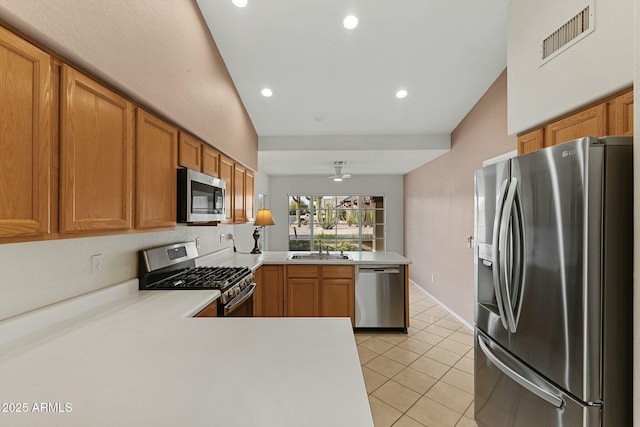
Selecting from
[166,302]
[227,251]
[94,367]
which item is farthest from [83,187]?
[227,251]

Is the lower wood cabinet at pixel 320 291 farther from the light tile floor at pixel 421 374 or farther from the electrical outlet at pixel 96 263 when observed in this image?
the electrical outlet at pixel 96 263

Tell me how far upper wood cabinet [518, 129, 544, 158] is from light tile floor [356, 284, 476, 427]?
1.87 m

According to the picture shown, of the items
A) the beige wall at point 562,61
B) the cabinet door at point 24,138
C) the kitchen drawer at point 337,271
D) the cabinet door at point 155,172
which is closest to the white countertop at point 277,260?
the kitchen drawer at point 337,271

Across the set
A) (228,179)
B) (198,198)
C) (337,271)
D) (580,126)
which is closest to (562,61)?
(580,126)

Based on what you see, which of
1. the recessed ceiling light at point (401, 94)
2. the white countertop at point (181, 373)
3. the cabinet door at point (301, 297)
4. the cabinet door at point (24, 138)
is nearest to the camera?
the white countertop at point (181, 373)

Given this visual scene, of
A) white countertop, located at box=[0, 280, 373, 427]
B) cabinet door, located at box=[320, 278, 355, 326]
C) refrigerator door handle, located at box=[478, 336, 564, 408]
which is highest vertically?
white countertop, located at box=[0, 280, 373, 427]

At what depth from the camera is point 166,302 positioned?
176cm

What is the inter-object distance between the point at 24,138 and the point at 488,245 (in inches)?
84.8

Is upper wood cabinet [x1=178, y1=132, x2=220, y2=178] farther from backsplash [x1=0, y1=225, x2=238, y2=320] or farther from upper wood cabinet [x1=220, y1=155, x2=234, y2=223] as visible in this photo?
backsplash [x1=0, y1=225, x2=238, y2=320]

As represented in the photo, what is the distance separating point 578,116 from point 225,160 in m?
2.75

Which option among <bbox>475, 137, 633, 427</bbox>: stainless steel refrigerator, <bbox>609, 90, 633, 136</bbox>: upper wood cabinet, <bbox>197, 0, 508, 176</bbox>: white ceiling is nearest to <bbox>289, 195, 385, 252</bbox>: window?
<bbox>197, 0, 508, 176</bbox>: white ceiling

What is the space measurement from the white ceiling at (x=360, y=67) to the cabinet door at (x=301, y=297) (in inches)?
78.8

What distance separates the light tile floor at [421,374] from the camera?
2055mm

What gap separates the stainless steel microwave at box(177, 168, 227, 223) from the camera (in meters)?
2.02
